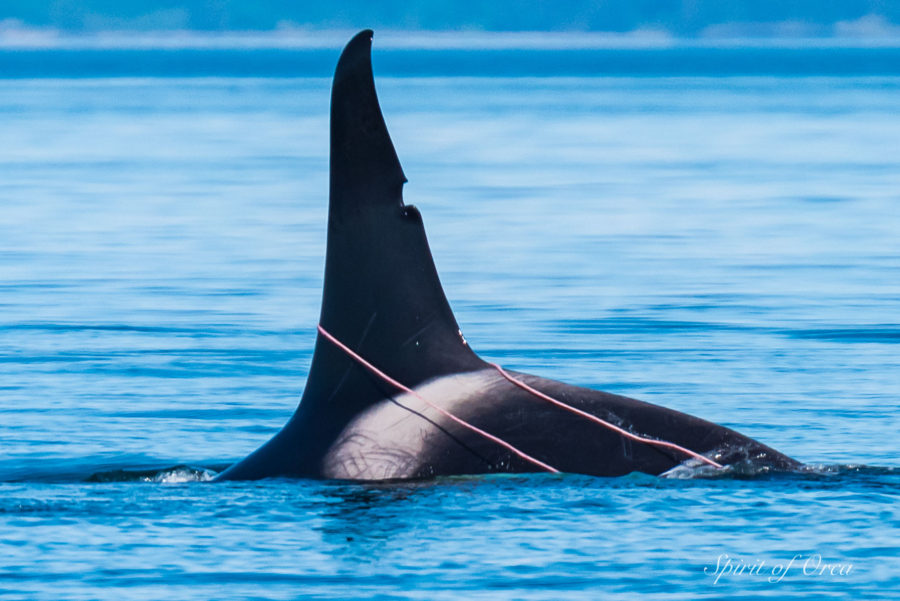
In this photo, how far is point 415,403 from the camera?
987cm

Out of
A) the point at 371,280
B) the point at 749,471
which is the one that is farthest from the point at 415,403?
the point at 749,471

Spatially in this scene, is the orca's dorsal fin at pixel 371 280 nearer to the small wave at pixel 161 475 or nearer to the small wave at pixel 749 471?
the small wave at pixel 749 471

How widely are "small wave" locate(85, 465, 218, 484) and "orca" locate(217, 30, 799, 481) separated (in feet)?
4.44

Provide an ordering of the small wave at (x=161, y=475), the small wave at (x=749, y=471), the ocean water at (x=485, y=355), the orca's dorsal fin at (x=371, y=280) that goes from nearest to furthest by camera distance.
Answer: the ocean water at (x=485, y=355), the orca's dorsal fin at (x=371, y=280), the small wave at (x=749, y=471), the small wave at (x=161, y=475)

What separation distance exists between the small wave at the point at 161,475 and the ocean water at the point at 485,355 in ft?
0.08

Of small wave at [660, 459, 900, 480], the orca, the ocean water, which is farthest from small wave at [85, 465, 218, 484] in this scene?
small wave at [660, 459, 900, 480]

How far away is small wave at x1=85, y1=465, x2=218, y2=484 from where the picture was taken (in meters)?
11.2

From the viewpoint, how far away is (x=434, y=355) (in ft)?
32.7

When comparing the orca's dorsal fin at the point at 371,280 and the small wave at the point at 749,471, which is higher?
the orca's dorsal fin at the point at 371,280

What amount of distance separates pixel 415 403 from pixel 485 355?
641 cm

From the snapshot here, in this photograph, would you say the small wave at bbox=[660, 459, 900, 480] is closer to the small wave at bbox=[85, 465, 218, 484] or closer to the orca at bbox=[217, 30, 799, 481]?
the orca at bbox=[217, 30, 799, 481]

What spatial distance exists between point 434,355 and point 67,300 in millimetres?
10893

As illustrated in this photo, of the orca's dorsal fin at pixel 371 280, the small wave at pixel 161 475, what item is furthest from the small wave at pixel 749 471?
the small wave at pixel 161 475

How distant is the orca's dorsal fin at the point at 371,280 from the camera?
9555 millimetres
